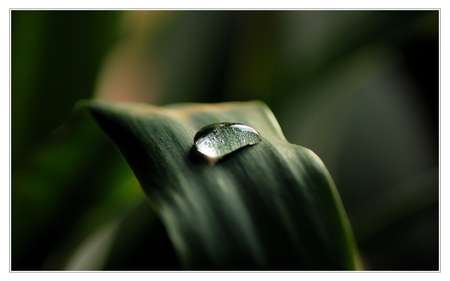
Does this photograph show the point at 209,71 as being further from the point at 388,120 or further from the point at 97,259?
the point at 388,120

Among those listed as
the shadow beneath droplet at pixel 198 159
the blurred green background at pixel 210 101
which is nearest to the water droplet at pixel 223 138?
the shadow beneath droplet at pixel 198 159

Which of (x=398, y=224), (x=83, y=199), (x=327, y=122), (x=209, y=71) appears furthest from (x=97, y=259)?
(x=327, y=122)

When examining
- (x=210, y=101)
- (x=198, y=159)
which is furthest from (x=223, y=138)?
(x=210, y=101)

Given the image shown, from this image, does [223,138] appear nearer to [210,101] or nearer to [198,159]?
[198,159]

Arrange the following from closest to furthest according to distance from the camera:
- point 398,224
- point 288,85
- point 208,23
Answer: point 398,224 → point 288,85 → point 208,23

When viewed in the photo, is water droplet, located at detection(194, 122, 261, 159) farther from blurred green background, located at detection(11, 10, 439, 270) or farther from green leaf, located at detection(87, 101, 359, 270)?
blurred green background, located at detection(11, 10, 439, 270)
